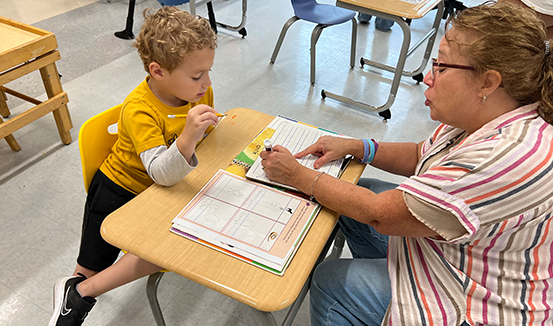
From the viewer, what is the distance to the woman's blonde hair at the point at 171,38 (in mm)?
1146

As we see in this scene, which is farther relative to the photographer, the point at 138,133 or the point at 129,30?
the point at 129,30

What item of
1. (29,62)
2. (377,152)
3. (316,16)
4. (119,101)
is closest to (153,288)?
(377,152)

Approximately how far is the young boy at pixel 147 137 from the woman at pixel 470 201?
1.03 ft

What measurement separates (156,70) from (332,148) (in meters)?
0.57

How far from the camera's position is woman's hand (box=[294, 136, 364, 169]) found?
3.78 feet

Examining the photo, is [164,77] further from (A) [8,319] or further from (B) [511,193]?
(A) [8,319]

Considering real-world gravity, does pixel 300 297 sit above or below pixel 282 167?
below

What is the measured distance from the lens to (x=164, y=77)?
1183 millimetres

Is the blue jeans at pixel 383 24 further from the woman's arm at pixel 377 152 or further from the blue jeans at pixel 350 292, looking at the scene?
the blue jeans at pixel 350 292

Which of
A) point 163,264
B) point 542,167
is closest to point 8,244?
point 163,264

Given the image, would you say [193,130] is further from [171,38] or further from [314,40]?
[314,40]

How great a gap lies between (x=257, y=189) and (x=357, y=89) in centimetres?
228

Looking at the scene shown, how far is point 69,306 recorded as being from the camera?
1.24m

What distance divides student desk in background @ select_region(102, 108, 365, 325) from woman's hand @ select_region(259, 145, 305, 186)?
127 millimetres
